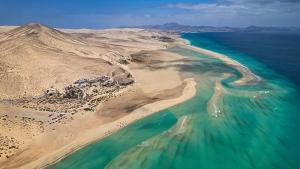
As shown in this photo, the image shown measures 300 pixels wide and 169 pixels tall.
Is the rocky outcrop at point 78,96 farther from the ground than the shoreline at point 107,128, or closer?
farther from the ground

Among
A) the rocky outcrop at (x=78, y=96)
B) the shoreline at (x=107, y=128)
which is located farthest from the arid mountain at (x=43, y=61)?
the shoreline at (x=107, y=128)

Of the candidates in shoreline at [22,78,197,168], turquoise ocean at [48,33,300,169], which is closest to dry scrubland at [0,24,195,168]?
shoreline at [22,78,197,168]

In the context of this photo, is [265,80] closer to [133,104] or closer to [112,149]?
[133,104]

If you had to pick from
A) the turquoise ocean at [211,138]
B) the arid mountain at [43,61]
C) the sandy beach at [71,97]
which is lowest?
the turquoise ocean at [211,138]

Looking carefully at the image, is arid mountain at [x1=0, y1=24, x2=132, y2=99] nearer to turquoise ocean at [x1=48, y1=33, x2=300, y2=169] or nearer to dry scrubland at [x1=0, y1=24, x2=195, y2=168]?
dry scrubland at [x1=0, y1=24, x2=195, y2=168]

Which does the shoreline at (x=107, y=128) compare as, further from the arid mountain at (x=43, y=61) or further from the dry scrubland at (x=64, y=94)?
the arid mountain at (x=43, y=61)

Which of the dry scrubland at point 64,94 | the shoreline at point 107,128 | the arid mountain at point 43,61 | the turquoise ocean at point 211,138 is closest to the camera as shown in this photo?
the turquoise ocean at point 211,138

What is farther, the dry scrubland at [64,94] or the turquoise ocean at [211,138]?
the dry scrubland at [64,94]

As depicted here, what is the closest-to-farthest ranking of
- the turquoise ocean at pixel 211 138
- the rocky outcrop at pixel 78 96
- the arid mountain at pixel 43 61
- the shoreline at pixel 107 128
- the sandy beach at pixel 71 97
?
the turquoise ocean at pixel 211 138 → the shoreline at pixel 107 128 → the sandy beach at pixel 71 97 → the rocky outcrop at pixel 78 96 → the arid mountain at pixel 43 61
